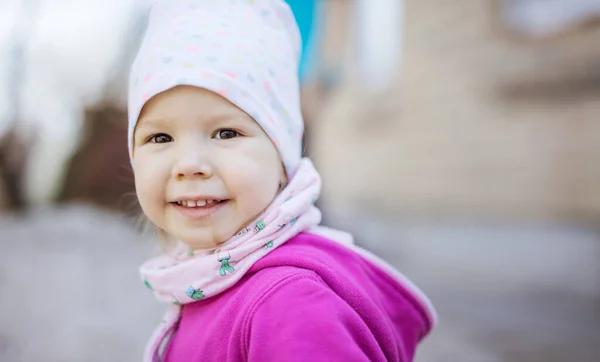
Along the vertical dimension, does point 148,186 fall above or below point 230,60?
below

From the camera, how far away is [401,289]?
1.10 metres

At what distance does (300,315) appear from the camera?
0.73 meters

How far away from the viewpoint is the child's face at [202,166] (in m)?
0.89

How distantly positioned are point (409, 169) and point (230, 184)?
585 centimetres

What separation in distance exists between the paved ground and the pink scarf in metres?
1.43

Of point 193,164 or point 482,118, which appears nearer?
point 193,164

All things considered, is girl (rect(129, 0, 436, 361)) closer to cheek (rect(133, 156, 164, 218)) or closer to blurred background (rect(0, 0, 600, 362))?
cheek (rect(133, 156, 164, 218))

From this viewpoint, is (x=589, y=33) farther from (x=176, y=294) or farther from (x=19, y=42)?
(x=19, y=42)

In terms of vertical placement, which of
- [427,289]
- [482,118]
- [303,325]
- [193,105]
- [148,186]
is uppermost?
[193,105]

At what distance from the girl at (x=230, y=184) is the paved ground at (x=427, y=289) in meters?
1.50

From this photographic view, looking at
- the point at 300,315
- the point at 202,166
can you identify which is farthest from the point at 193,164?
the point at 300,315

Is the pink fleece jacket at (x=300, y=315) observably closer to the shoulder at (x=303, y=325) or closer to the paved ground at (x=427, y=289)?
the shoulder at (x=303, y=325)

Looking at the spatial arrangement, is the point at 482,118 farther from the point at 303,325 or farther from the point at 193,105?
the point at 303,325

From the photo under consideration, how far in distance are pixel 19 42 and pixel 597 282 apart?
5.62 metres
